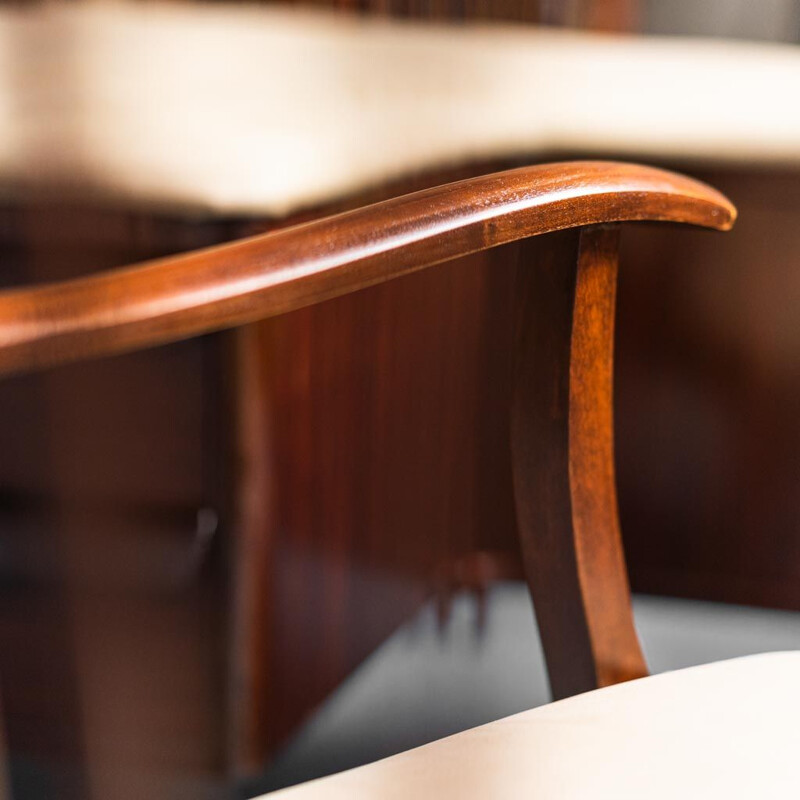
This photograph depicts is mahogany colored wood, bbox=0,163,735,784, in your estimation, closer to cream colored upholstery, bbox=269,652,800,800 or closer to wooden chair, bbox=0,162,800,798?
wooden chair, bbox=0,162,800,798

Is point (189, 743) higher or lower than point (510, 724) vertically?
lower

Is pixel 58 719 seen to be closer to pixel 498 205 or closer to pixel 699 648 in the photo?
pixel 498 205

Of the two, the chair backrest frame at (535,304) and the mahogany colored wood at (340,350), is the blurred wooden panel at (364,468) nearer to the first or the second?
the mahogany colored wood at (340,350)

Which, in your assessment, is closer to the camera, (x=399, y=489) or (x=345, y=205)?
(x=345, y=205)

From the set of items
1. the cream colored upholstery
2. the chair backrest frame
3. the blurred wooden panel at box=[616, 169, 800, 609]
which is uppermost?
the chair backrest frame

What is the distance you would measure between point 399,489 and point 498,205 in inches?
24.4

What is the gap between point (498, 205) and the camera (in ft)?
1.01

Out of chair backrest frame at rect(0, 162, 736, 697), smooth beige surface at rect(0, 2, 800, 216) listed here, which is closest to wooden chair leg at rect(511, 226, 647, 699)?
chair backrest frame at rect(0, 162, 736, 697)

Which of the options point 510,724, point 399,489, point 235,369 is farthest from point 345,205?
point 510,724

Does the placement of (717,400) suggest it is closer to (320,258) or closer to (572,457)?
(572,457)

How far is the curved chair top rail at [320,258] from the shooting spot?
0.23 meters

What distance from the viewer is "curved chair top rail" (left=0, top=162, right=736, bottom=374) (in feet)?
0.76

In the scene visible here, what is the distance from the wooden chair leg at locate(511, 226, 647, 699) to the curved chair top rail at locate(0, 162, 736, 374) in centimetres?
3

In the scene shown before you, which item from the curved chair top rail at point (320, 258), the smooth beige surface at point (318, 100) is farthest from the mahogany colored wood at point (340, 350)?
the smooth beige surface at point (318, 100)
